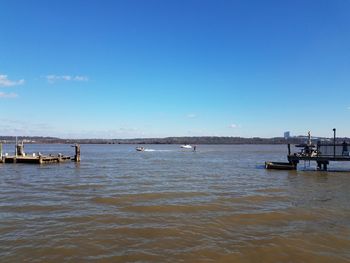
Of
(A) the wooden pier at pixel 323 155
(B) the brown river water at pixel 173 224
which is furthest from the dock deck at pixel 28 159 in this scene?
(A) the wooden pier at pixel 323 155

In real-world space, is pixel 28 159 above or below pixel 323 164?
below

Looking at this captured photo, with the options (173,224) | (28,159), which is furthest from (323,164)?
(28,159)

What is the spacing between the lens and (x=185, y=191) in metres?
24.4

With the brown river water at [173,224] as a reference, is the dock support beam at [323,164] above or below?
above

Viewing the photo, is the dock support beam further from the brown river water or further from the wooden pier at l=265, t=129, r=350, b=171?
the brown river water

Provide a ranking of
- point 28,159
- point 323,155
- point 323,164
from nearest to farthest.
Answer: point 323,155
point 323,164
point 28,159

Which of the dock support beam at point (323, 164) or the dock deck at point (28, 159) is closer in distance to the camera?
the dock support beam at point (323, 164)

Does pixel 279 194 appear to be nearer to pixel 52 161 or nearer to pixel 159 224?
pixel 159 224

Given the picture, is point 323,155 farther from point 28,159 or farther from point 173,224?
point 28,159

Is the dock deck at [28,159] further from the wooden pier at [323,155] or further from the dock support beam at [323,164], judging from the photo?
the dock support beam at [323,164]

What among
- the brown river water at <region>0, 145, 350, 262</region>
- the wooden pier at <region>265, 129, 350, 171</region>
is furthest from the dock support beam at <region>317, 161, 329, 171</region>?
the brown river water at <region>0, 145, 350, 262</region>

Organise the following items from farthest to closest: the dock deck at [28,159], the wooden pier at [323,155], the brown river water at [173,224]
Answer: the dock deck at [28,159] → the wooden pier at [323,155] → the brown river water at [173,224]

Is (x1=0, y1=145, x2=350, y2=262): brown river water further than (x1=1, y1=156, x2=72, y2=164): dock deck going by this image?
No

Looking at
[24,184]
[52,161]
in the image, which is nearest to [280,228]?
[24,184]
